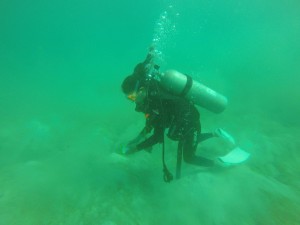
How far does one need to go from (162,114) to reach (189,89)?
54.7 inches

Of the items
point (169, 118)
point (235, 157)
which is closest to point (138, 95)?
point (169, 118)

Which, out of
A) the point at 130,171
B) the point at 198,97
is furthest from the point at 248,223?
the point at 198,97

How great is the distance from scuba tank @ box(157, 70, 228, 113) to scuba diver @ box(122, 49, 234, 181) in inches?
17.7

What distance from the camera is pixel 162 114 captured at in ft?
15.2

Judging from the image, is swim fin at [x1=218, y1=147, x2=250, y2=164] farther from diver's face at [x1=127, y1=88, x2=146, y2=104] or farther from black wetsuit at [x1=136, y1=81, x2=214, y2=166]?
diver's face at [x1=127, y1=88, x2=146, y2=104]

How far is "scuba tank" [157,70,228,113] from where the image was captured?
5520 millimetres

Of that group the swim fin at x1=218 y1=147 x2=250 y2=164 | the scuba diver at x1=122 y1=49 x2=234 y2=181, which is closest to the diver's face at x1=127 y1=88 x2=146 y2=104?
the scuba diver at x1=122 y1=49 x2=234 y2=181

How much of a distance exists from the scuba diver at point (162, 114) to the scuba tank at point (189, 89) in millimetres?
448

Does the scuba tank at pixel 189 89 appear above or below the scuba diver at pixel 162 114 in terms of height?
above

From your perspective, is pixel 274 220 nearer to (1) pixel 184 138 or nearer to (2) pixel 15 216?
(1) pixel 184 138

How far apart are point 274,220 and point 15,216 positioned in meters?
3.88

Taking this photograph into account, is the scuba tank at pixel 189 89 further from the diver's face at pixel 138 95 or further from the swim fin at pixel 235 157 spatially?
the swim fin at pixel 235 157

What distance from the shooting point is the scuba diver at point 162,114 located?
4.69 meters

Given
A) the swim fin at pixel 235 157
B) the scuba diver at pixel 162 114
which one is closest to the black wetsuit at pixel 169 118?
the scuba diver at pixel 162 114
